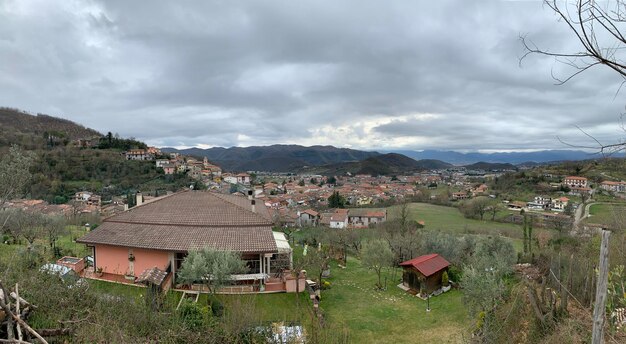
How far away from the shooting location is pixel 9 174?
734cm

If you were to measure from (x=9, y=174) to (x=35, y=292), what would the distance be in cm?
338

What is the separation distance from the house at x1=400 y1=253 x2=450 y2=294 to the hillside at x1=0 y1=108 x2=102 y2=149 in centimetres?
8483

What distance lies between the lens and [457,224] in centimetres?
4619

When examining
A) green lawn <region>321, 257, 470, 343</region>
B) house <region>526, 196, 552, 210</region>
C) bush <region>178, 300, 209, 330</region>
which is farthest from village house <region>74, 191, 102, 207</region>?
house <region>526, 196, 552, 210</region>

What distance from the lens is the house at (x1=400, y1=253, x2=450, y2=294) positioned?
17484mm

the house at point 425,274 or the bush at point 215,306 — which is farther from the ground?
the bush at point 215,306

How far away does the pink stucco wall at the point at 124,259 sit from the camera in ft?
49.8

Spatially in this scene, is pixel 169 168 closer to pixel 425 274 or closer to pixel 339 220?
pixel 339 220

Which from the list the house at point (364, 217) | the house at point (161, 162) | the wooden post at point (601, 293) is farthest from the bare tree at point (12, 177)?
the house at point (161, 162)

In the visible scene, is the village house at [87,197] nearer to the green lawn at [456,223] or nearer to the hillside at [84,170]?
the hillside at [84,170]

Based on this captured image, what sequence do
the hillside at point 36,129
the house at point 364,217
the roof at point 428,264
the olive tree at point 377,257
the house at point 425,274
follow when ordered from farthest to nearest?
the hillside at point 36,129, the house at point 364,217, the olive tree at point 377,257, the roof at point 428,264, the house at point 425,274

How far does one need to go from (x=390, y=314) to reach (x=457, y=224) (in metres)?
35.7

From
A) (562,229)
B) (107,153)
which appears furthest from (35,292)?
(107,153)

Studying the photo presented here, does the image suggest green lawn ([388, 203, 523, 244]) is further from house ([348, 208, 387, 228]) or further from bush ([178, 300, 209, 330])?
bush ([178, 300, 209, 330])
